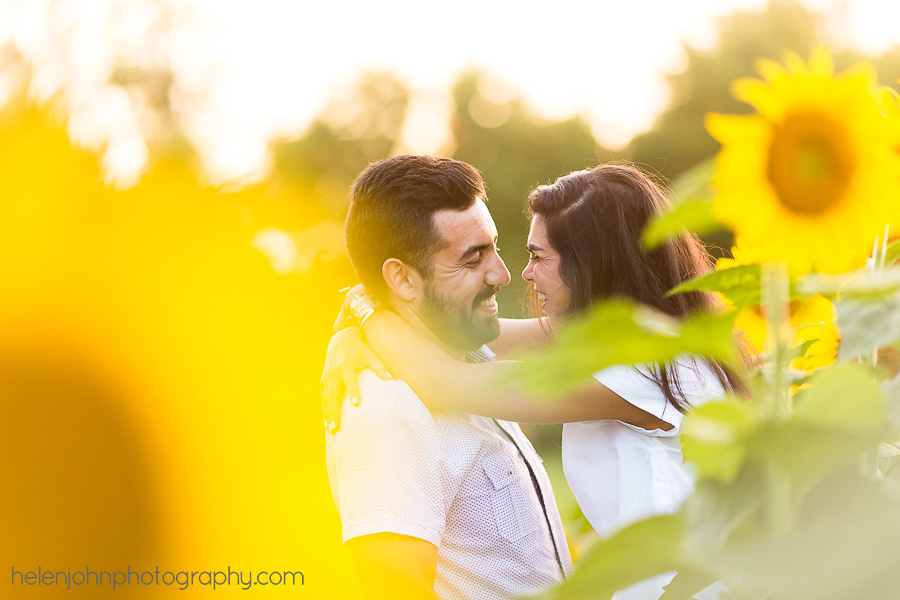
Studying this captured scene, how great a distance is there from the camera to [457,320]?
1987mm

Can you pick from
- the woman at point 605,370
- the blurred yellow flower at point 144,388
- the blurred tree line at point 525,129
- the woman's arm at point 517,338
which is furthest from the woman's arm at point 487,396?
the blurred tree line at point 525,129

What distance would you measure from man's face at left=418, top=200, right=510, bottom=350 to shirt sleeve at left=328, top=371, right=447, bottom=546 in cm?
34

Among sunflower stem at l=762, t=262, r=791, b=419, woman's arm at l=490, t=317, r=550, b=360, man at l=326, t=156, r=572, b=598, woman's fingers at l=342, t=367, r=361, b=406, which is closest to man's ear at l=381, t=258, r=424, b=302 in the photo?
man at l=326, t=156, r=572, b=598

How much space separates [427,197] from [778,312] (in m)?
1.53

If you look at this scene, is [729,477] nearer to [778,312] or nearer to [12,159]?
[778,312]

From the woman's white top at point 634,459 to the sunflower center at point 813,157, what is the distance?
111 cm

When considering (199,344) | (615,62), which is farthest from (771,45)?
(199,344)

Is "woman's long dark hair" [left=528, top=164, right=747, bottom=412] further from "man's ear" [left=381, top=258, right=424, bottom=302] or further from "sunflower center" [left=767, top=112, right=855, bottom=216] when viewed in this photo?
"sunflower center" [left=767, top=112, right=855, bottom=216]

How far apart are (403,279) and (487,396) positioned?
0.54 metres

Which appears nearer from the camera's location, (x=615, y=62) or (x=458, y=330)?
(x=458, y=330)

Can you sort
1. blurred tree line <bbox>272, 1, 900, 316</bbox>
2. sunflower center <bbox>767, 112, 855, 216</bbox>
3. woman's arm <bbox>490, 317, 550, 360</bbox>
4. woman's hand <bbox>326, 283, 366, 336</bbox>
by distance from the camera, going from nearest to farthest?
sunflower center <bbox>767, 112, 855, 216</bbox> → woman's hand <bbox>326, 283, 366, 336</bbox> → woman's arm <bbox>490, 317, 550, 360</bbox> → blurred tree line <bbox>272, 1, 900, 316</bbox>

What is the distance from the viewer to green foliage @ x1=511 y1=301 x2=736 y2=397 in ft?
1.31

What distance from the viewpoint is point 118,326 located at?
123 inches

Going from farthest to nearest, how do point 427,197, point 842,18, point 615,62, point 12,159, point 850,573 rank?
point 842,18
point 615,62
point 12,159
point 427,197
point 850,573
